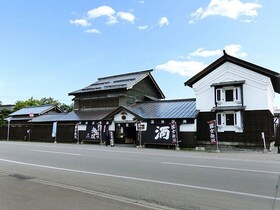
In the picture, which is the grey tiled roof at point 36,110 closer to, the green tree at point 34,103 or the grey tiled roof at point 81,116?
the grey tiled roof at point 81,116

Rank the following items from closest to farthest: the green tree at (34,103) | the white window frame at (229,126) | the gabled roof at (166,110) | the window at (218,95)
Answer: the white window frame at (229,126)
the window at (218,95)
the gabled roof at (166,110)
the green tree at (34,103)

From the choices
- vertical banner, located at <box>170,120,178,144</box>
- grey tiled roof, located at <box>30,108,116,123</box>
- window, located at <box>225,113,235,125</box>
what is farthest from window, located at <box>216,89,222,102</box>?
grey tiled roof, located at <box>30,108,116,123</box>

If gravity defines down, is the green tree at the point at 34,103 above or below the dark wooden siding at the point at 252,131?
above

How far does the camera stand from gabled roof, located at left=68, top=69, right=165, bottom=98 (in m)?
34.8

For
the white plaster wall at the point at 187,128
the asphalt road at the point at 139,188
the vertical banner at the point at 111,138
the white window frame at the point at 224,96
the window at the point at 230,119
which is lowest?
the asphalt road at the point at 139,188

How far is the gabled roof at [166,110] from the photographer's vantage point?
2588 cm

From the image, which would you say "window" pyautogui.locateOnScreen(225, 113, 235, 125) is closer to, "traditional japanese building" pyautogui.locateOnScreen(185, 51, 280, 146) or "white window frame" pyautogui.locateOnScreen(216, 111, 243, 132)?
"traditional japanese building" pyautogui.locateOnScreen(185, 51, 280, 146)

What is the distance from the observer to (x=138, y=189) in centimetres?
743

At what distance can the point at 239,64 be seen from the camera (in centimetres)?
2364

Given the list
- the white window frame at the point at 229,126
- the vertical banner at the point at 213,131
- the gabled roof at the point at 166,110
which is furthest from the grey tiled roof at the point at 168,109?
the white window frame at the point at 229,126

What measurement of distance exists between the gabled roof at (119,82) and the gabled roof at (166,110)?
12.0 ft

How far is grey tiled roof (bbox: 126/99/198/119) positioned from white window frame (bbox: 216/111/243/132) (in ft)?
6.72

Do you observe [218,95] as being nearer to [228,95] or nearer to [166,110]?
[228,95]

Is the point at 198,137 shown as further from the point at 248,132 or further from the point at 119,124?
the point at 119,124
